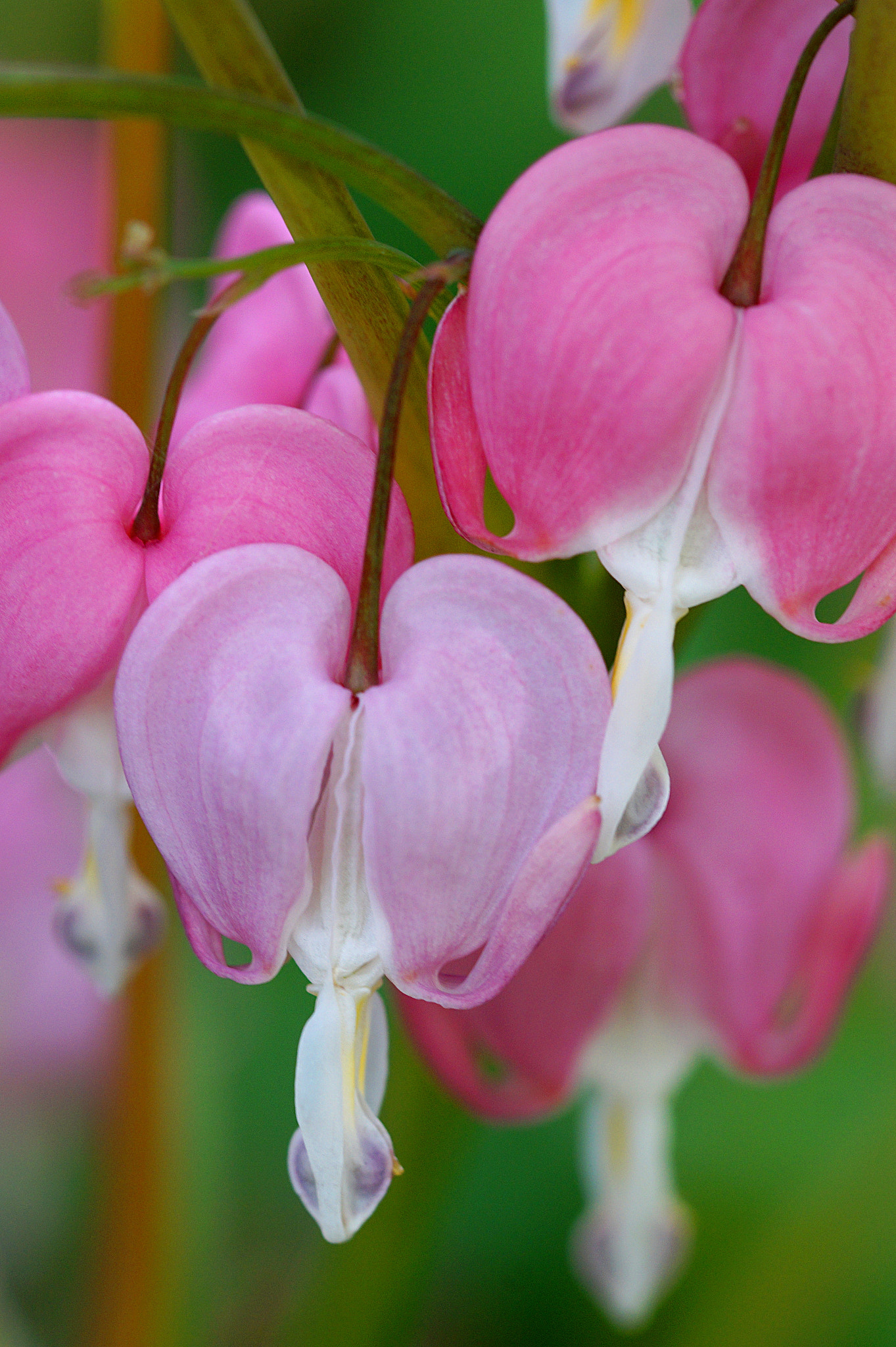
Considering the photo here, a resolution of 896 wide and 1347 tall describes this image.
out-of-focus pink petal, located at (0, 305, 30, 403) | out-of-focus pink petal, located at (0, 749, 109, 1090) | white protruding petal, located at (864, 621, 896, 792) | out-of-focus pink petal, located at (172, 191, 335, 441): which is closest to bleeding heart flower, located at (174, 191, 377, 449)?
out-of-focus pink petal, located at (172, 191, 335, 441)

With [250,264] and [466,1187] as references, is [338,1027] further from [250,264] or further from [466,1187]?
[466,1187]

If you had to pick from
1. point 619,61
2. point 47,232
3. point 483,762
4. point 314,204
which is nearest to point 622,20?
point 619,61

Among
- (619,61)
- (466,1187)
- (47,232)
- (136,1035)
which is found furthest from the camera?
(47,232)

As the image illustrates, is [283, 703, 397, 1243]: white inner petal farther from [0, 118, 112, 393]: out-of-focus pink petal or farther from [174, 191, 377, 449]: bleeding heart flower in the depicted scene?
[0, 118, 112, 393]: out-of-focus pink petal

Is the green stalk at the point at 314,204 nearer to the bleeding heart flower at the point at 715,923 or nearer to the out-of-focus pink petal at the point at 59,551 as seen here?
the out-of-focus pink petal at the point at 59,551

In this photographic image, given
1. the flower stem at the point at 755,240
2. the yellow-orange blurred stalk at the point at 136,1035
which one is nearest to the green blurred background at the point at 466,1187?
the yellow-orange blurred stalk at the point at 136,1035

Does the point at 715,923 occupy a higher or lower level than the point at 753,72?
lower

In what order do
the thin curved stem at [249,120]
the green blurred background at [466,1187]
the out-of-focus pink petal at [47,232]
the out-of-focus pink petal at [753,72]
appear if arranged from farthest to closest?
the out-of-focus pink petal at [47,232] → the green blurred background at [466,1187] → the out-of-focus pink petal at [753,72] → the thin curved stem at [249,120]
